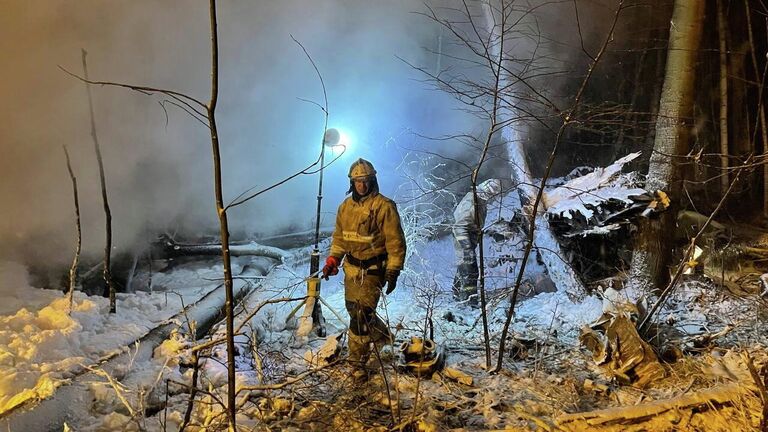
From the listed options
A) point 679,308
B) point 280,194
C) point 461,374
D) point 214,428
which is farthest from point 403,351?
point 280,194

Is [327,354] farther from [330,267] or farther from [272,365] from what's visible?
[330,267]

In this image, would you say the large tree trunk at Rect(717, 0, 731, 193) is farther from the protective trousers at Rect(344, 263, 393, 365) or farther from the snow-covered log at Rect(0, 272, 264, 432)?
the snow-covered log at Rect(0, 272, 264, 432)

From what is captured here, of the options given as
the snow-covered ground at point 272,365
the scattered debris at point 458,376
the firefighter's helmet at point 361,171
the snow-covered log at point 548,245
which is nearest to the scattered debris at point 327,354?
the snow-covered ground at point 272,365

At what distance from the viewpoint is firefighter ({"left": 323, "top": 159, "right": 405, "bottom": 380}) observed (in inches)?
195

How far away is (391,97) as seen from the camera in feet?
43.3

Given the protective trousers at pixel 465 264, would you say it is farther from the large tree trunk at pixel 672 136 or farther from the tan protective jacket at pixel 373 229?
the tan protective jacket at pixel 373 229

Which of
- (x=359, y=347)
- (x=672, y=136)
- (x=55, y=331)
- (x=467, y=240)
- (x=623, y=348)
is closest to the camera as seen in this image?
(x=55, y=331)

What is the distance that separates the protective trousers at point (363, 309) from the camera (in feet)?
16.1

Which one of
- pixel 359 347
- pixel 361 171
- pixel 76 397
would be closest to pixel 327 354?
pixel 359 347

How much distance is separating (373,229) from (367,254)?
29cm

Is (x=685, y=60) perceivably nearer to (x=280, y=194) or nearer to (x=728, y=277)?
(x=728, y=277)

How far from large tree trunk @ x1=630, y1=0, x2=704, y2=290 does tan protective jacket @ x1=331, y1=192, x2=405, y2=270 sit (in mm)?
3976

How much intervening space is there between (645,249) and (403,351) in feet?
13.8

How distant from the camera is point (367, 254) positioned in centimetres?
515
